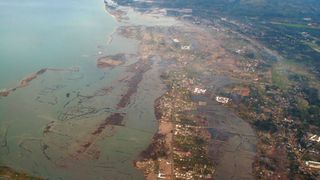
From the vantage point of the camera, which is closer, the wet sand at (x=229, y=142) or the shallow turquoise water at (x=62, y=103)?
the shallow turquoise water at (x=62, y=103)

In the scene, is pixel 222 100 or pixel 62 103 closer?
pixel 62 103

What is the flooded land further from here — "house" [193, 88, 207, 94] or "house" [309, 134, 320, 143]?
"house" [309, 134, 320, 143]

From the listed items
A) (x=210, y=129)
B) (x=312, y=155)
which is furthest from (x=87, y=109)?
(x=312, y=155)

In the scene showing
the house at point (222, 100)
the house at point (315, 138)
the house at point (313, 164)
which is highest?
the house at point (222, 100)

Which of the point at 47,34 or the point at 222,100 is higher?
the point at 47,34

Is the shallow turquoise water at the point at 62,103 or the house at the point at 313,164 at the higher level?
the shallow turquoise water at the point at 62,103

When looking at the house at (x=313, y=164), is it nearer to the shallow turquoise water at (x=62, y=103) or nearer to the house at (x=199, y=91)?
the shallow turquoise water at (x=62, y=103)

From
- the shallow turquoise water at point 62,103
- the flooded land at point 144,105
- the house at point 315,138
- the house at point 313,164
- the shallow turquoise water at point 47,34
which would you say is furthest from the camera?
the shallow turquoise water at point 47,34

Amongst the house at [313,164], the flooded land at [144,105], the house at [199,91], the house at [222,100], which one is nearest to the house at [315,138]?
the flooded land at [144,105]

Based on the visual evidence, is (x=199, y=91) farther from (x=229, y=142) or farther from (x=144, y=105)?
(x=229, y=142)

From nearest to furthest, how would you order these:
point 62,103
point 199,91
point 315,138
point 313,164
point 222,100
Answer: point 313,164
point 315,138
point 62,103
point 222,100
point 199,91

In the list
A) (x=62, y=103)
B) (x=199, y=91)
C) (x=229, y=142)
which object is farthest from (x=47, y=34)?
(x=229, y=142)
